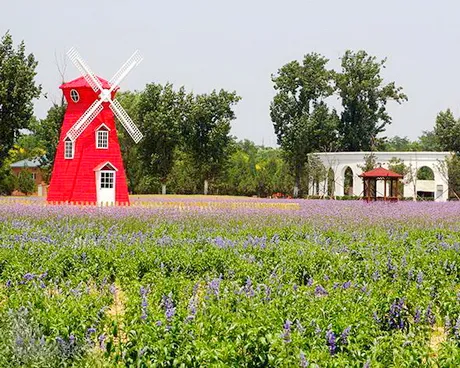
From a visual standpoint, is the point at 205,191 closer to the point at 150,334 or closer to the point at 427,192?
the point at 427,192

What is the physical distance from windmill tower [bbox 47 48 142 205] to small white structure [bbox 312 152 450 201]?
1007 inches

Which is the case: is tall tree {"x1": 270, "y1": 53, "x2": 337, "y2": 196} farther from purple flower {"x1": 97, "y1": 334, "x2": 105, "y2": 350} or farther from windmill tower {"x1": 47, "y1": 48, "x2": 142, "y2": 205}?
purple flower {"x1": 97, "y1": 334, "x2": 105, "y2": 350}

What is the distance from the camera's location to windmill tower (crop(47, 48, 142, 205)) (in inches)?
1162

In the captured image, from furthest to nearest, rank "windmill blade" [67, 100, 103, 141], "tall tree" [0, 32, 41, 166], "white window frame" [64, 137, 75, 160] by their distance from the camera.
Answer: "tall tree" [0, 32, 41, 166]
"white window frame" [64, 137, 75, 160]
"windmill blade" [67, 100, 103, 141]

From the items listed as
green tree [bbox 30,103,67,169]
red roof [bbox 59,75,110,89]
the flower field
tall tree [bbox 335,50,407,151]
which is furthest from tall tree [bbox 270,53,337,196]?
the flower field

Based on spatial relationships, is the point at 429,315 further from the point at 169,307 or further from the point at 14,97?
the point at 14,97

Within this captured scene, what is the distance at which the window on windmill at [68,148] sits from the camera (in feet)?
98.1

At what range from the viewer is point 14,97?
40375mm

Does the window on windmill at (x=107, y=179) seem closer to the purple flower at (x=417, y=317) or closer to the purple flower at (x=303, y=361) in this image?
the purple flower at (x=417, y=317)

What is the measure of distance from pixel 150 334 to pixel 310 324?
4.53ft

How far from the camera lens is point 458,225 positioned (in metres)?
17.2

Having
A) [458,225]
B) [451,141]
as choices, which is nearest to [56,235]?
[458,225]

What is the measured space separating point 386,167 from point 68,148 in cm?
2933

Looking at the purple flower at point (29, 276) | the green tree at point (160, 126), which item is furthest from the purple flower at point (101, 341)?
the green tree at point (160, 126)
